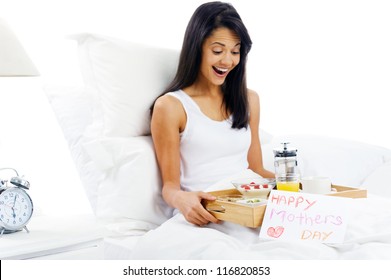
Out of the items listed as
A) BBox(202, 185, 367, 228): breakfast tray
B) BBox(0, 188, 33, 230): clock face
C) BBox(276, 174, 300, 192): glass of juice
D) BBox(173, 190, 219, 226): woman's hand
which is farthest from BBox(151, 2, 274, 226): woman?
BBox(0, 188, 33, 230): clock face

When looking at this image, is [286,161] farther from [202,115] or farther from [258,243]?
[202,115]

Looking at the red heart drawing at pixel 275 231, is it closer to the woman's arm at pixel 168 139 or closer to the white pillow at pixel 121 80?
the woman's arm at pixel 168 139

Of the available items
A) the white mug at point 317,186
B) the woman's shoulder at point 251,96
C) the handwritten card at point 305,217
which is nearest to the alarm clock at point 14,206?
the handwritten card at point 305,217

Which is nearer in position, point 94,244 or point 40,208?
point 94,244

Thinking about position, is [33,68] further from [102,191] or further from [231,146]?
[231,146]

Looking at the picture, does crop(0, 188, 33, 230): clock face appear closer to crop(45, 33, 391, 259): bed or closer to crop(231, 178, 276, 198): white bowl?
crop(45, 33, 391, 259): bed

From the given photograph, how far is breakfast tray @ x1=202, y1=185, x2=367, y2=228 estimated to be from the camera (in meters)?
1.51

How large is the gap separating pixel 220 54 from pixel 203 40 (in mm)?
73

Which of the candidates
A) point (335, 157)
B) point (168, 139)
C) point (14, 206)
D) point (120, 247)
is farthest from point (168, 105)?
point (335, 157)

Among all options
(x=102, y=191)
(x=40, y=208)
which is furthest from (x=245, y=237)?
(x=40, y=208)

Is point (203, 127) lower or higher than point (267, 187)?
higher

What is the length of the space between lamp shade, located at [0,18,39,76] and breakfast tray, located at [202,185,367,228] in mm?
608

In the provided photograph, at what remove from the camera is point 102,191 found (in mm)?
1904

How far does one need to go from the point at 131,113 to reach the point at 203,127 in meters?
0.25
